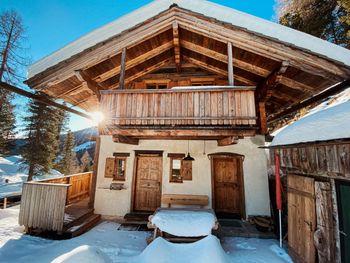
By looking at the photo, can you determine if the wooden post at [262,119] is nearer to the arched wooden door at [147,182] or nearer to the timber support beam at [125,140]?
the arched wooden door at [147,182]

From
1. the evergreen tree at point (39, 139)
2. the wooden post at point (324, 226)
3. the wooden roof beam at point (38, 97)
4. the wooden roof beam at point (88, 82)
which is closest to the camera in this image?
the wooden post at point (324, 226)

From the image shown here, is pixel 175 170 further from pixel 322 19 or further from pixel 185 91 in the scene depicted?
pixel 322 19

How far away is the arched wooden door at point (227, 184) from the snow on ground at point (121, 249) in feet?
5.70

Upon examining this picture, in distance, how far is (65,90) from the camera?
6.92 m

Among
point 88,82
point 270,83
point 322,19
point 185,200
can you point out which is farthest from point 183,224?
point 322,19

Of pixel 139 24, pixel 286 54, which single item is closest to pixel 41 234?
pixel 139 24

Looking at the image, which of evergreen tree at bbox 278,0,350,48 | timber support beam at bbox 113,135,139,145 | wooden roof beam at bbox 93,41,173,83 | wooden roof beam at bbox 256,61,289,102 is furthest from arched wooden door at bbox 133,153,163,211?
evergreen tree at bbox 278,0,350,48

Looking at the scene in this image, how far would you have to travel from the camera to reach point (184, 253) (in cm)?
404

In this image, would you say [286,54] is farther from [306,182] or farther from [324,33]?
[324,33]

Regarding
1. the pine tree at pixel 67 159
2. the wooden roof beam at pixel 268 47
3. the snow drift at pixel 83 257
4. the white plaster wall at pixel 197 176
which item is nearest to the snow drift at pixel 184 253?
the snow drift at pixel 83 257

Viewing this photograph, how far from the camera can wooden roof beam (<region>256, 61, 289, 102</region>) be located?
585cm

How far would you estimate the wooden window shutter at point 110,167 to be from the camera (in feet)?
26.2

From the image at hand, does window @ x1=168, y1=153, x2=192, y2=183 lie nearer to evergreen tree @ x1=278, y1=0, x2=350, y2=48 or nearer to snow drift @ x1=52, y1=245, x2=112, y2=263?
snow drift @ x1=52, y1=245, x2=112, y2=263

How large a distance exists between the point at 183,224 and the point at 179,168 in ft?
10.3
